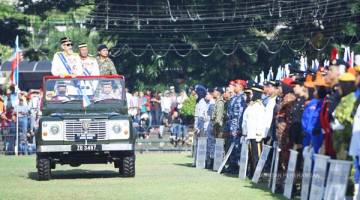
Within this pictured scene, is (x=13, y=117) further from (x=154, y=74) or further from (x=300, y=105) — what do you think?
(x=300, y=105)

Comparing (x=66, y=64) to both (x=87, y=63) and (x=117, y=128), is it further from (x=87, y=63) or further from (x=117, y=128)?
(x=117, y=128)

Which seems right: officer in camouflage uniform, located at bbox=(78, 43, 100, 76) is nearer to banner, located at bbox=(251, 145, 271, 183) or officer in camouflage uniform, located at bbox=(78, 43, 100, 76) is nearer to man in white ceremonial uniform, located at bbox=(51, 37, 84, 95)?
man in white ceremonial uniform, located at bbox=(51, 37, 84, 95)

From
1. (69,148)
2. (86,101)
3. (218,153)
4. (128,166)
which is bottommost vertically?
(128,166)

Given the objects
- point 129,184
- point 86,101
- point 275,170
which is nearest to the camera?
point 275,170

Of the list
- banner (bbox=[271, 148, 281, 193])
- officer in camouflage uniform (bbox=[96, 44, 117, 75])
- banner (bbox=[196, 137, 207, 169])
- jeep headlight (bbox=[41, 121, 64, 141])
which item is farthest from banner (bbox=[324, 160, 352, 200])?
banner (bbox=[196, 137, 207, 169])

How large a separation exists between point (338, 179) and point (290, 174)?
4013mm

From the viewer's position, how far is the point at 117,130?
25.8 metres

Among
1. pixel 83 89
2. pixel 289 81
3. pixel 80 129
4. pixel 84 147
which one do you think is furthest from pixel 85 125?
pixel 289 81

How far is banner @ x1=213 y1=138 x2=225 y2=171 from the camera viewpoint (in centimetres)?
2854

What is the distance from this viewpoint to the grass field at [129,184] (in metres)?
20.9

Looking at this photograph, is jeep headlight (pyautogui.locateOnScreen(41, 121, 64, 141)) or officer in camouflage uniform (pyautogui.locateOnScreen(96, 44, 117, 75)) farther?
officer in camouflage uniform (pyautogui.locateOnScreen(96, 44, 117, 75))

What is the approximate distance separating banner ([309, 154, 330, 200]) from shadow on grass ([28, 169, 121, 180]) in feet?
33.3

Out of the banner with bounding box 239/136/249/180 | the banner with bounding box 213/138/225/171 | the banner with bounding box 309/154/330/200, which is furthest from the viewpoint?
the banner with bounding box 213/138/225/171

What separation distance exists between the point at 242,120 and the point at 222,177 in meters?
1.53
